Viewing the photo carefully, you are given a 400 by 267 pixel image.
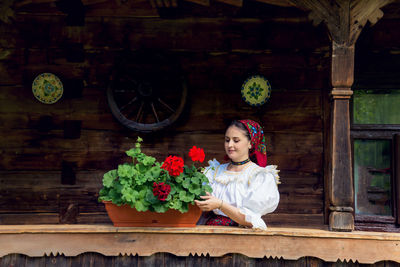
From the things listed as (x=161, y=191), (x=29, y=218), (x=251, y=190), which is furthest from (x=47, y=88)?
(x=251, y=190)

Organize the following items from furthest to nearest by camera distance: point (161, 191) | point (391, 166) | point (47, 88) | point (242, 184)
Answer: point (47, 88) < point (391, 166) < point (242, 184) < point (161, 191)

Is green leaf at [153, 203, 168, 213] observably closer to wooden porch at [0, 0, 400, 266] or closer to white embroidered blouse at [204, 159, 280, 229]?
white embroidered blouse at [204, 159, 280, 229]

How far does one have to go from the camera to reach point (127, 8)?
16.8 feet

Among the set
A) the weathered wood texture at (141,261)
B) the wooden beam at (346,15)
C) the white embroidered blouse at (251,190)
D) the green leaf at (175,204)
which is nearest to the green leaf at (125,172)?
the green leaf at (175,204)

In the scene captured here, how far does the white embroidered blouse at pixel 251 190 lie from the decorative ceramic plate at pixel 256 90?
5.07ft

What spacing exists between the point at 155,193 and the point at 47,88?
2.69 m

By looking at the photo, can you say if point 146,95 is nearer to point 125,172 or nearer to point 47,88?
point 47,88

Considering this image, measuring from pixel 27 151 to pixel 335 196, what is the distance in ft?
11.5

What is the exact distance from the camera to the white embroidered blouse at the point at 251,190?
10.8ft

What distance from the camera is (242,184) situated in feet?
11.4

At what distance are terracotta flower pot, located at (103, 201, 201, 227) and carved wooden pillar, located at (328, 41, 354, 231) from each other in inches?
46.5

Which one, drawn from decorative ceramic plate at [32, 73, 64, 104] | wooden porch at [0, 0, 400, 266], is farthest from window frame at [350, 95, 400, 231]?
decorative ceramic plate at [32, 73, 64, 104]

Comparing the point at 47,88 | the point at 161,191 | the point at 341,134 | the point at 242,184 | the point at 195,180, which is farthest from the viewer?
the point at 47,88

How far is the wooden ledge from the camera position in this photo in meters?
3.19
